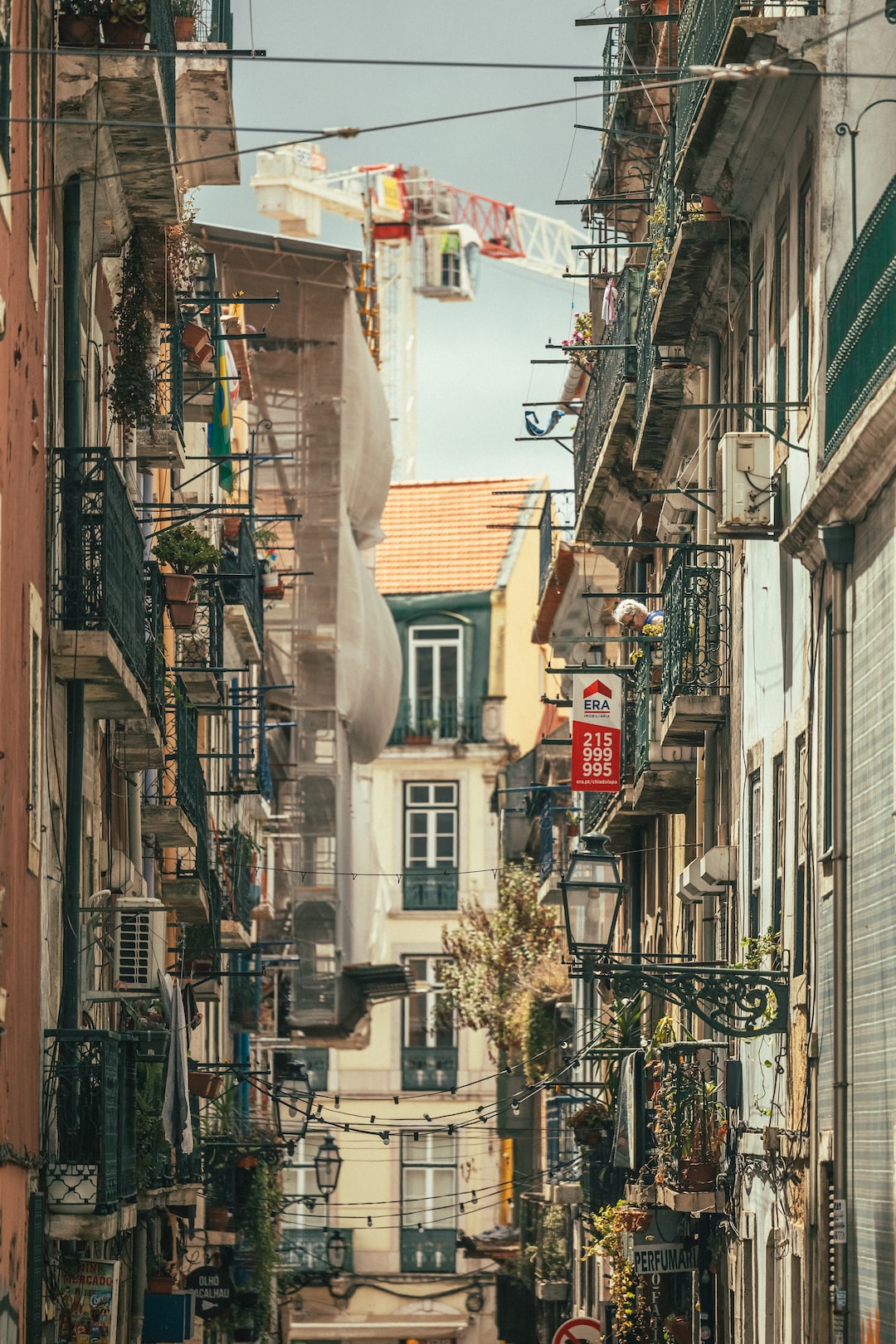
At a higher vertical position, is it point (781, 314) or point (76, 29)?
point (76, 29)

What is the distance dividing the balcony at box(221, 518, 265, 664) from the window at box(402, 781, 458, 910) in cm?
1959

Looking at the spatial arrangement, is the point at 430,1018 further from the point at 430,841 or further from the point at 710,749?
the point at 710,749

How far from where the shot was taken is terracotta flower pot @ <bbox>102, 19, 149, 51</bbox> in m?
17.2

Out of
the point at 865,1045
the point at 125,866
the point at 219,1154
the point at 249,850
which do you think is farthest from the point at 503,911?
the point at 865,1045

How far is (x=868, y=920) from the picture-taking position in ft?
45.5

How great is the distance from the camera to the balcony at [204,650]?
26.1 m

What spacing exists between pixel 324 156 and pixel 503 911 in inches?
2553

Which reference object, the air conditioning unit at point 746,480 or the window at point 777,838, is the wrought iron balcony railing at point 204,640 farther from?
the air conditioning unit at point 746,480

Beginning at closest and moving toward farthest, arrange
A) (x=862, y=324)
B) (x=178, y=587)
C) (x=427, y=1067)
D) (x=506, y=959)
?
(x=862, y=324)
(x=178, y=587)
(x=506, y=959)
(x=427, y=1067)

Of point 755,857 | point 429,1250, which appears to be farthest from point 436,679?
point 755,857

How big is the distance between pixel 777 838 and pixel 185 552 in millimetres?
7829

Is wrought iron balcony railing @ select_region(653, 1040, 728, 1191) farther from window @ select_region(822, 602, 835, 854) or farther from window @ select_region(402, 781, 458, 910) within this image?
window @ select_region(402, 781, 458, 910)

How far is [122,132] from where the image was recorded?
18.0 metres

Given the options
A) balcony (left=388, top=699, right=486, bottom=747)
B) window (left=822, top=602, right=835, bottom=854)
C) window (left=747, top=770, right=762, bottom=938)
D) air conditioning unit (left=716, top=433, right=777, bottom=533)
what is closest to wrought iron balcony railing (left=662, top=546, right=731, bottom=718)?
window (left=747, top=770, right=762, bottom=938)
